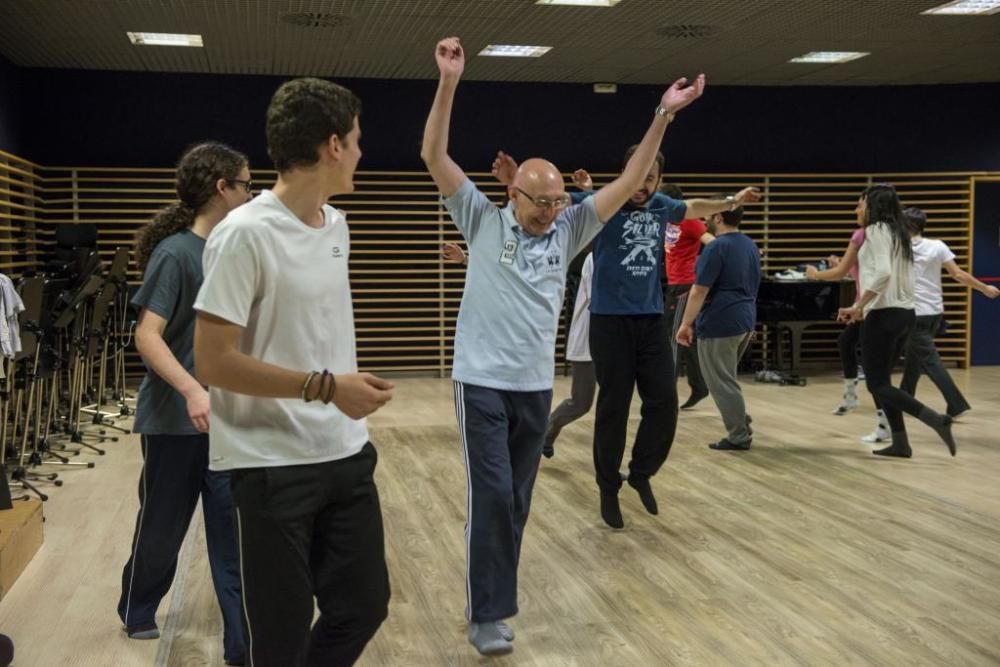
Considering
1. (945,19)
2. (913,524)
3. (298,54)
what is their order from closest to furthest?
(913,524) → (945,19) → (298,54)

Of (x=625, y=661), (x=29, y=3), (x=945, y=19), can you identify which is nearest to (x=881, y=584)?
(x=625, y=661)

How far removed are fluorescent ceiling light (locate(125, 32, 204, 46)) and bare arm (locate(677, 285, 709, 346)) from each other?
5.15 meters

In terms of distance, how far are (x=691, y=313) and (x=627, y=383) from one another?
5.13ft

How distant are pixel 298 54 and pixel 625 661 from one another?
7.85 m

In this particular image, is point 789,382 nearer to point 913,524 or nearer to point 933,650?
point 913,524

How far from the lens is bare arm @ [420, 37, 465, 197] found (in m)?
2.84

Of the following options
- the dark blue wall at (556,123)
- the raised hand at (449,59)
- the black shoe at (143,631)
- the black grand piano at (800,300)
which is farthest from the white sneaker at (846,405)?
the raised hand at (449,59)

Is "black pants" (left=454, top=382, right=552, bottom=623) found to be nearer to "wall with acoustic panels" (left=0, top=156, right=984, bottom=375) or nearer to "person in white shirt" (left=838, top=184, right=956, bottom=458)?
"person in white shirt" (left=838, top=184, right=956, bottom=458)

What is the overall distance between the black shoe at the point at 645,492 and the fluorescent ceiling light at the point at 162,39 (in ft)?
19.8

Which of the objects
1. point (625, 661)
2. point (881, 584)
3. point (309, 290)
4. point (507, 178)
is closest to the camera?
point (309, 290)

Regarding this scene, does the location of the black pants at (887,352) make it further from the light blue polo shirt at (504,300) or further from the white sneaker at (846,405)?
the light blue polo shirt at (504,300)

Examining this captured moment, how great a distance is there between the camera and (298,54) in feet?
32.4

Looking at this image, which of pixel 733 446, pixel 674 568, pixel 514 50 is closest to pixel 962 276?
pixel 733 446

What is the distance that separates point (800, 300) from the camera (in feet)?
34.9
